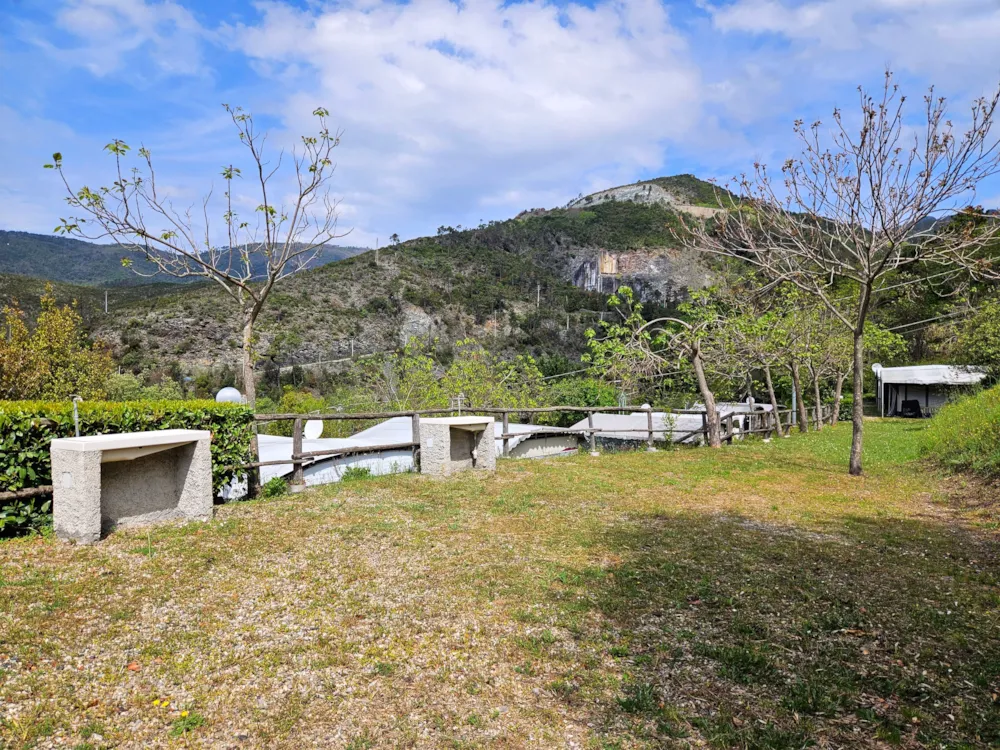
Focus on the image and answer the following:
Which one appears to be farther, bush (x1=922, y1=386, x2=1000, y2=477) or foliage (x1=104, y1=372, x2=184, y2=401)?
foliage (x1=104, y1=372, x2=184, y2=401)

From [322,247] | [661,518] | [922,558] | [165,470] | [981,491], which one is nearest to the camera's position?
[922,558]

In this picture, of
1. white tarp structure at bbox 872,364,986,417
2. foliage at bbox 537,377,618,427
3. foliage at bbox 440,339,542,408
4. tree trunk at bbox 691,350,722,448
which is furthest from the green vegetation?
tree trunk at bbox 691,350,722,448

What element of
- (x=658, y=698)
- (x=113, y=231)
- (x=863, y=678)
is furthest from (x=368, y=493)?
(x=863, y=678)

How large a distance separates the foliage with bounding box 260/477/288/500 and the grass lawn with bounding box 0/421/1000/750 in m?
1.30

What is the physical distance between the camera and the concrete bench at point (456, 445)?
9.59 m

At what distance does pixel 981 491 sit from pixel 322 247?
10052mm

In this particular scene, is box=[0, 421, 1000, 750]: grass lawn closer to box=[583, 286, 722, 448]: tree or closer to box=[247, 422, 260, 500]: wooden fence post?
box=[247, 422, 260, 500]: wooden fence post

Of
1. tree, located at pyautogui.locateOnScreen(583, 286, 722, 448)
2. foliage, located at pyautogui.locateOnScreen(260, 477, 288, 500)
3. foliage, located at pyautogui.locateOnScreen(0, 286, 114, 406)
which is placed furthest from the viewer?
foliage, located at pyautogui.locateOnScreen(0, 286, 114, 406)

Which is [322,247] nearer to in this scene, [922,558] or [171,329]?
[922,558]

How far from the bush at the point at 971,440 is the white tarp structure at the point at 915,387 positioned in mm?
17350

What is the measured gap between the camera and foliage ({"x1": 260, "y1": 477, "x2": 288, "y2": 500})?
7.93m

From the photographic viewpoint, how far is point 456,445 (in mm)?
10406

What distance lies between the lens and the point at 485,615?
4035mm

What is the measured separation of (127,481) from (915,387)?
3778 cm
